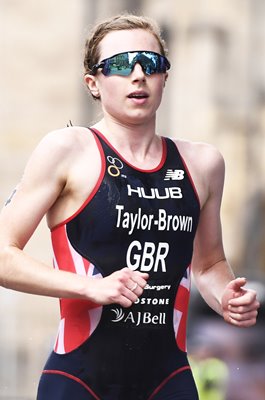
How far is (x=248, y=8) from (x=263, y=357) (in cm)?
1991

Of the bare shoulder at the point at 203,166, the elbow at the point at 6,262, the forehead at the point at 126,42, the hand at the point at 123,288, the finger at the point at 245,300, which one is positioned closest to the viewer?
the hand at the point at 123,288

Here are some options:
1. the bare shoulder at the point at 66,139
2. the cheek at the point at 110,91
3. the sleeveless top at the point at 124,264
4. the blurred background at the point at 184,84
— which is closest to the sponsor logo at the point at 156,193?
the sleeveless top at the point at 124,264

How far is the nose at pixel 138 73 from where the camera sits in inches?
213

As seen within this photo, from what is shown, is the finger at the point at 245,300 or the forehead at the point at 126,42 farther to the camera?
the forehead at the point at 126,42

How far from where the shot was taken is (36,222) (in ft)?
17.4

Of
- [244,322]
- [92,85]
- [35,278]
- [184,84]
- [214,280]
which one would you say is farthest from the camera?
[184,84]

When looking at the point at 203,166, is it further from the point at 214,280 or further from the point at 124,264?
the point at 124,264

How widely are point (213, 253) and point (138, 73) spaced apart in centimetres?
82

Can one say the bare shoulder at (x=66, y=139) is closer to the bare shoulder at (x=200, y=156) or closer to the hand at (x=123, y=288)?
the bare shoulder at (x=200, y=156)

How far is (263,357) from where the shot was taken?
1267 centimetres

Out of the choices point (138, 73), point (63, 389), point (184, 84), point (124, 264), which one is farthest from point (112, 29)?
point (184, 84)

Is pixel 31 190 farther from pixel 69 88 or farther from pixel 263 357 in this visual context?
pixel 69 88

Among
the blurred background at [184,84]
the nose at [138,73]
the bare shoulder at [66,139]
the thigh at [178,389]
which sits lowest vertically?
the blurred background at [184,84]

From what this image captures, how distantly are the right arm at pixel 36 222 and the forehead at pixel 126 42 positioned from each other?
15.1 inches
